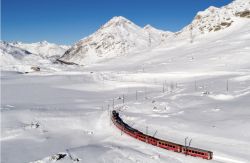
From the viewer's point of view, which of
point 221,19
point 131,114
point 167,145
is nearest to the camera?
point 167,145

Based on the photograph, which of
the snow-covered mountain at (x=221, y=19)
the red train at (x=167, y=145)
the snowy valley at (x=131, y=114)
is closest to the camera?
the red train at (x=167, y=145)

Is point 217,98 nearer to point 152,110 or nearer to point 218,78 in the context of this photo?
point 152,110

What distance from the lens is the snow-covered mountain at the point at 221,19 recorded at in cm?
17312

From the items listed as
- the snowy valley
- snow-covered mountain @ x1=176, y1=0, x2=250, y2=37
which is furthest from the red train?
snow-covered mountain @ x1=176, y1=0, x2=250, y2=37

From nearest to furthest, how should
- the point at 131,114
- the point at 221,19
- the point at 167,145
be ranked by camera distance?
the point at 167,145 < the point at 131,114 < the point at 221,19

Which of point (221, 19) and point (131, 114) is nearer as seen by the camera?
point (131, 114)

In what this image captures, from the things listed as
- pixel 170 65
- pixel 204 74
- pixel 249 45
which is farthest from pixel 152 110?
pixel 249 45

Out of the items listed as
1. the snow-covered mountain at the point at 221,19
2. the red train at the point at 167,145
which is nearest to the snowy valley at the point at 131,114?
the red train at the point at 167,145

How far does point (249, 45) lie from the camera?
114 metres

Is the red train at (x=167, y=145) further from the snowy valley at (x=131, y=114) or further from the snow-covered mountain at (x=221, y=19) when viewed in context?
the snow-covered mountain at (x=221, y=19)

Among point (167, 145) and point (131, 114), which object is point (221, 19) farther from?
point (167, 145)

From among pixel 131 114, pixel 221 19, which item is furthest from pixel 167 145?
pixel 221 19

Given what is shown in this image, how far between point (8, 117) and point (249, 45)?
88.9m

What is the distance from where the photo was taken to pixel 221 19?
17925 centimetres
